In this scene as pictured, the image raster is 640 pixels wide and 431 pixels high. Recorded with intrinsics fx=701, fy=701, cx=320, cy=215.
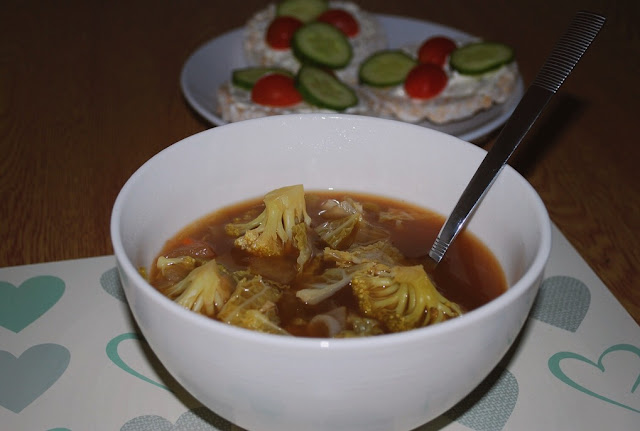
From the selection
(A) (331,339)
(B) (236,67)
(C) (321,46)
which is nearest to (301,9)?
(C) (321,46)

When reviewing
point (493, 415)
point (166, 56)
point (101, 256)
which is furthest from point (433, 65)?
point (493, 415)

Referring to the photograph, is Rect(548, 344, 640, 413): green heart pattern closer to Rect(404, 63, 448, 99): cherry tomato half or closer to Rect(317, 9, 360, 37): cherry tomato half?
Rect(404, 63, 448, 99): cherry tomato half

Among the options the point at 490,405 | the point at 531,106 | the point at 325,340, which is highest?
the point at 531,106

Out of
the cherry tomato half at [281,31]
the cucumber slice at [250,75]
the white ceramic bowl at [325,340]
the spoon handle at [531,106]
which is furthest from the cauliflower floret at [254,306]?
the cherry tomato half at [281,31]

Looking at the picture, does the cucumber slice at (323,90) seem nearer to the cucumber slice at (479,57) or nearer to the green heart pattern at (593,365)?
the cucumber slice at (479,57)

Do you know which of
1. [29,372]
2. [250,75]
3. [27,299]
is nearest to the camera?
[29,372]

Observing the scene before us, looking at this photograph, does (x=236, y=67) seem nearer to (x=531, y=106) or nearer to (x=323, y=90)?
(x=323, y=90)
